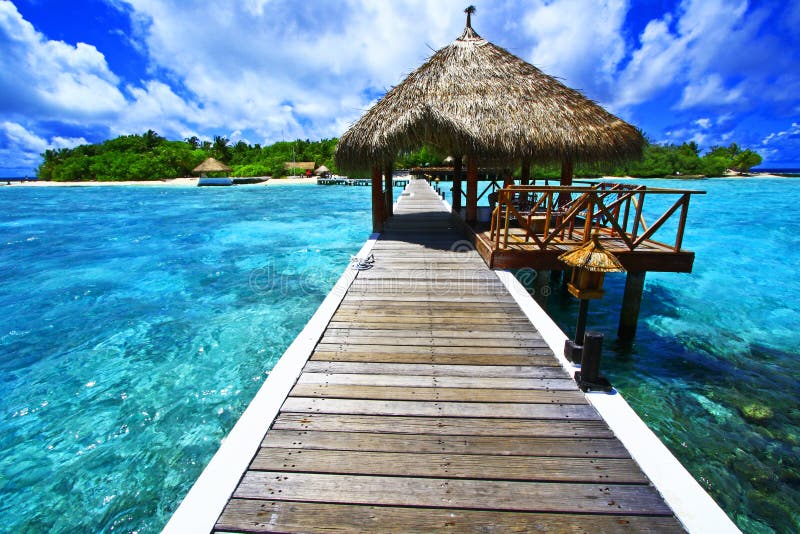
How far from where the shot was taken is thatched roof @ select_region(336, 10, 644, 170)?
23.8 ft

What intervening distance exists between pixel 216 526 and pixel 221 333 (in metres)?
5.09

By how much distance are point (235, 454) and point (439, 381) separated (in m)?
1.52

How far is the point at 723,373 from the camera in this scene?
5.12 meters

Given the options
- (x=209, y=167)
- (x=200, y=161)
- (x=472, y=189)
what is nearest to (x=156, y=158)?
(x=200, y=161)

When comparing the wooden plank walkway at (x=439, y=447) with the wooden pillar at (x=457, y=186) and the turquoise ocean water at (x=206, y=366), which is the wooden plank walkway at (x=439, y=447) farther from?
the wooden pillar at (x=457, y=186)

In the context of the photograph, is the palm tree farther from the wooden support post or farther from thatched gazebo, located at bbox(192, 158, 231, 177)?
the wooden support post

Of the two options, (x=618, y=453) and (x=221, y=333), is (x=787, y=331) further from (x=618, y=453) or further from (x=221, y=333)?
(x=221, y=333)

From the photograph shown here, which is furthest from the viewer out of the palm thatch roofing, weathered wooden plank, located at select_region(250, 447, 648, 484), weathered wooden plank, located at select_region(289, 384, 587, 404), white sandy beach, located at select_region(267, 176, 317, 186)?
white sandy beach, located at select_region(267, 176, 317, 186)

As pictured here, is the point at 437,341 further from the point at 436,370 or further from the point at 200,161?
the point at 200,161

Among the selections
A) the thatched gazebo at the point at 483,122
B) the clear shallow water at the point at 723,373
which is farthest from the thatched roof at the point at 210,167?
the clear shallow water at the point at 723,373

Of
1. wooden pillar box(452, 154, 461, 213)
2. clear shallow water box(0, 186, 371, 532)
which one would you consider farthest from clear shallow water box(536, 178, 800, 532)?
clear shallow water box(0, 186, 371, 532)

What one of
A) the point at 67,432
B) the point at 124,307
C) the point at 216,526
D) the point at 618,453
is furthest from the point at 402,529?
the point at 124,307

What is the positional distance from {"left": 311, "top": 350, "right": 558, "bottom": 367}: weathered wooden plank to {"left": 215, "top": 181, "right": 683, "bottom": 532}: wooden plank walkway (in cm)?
2

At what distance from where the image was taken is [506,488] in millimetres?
2033
